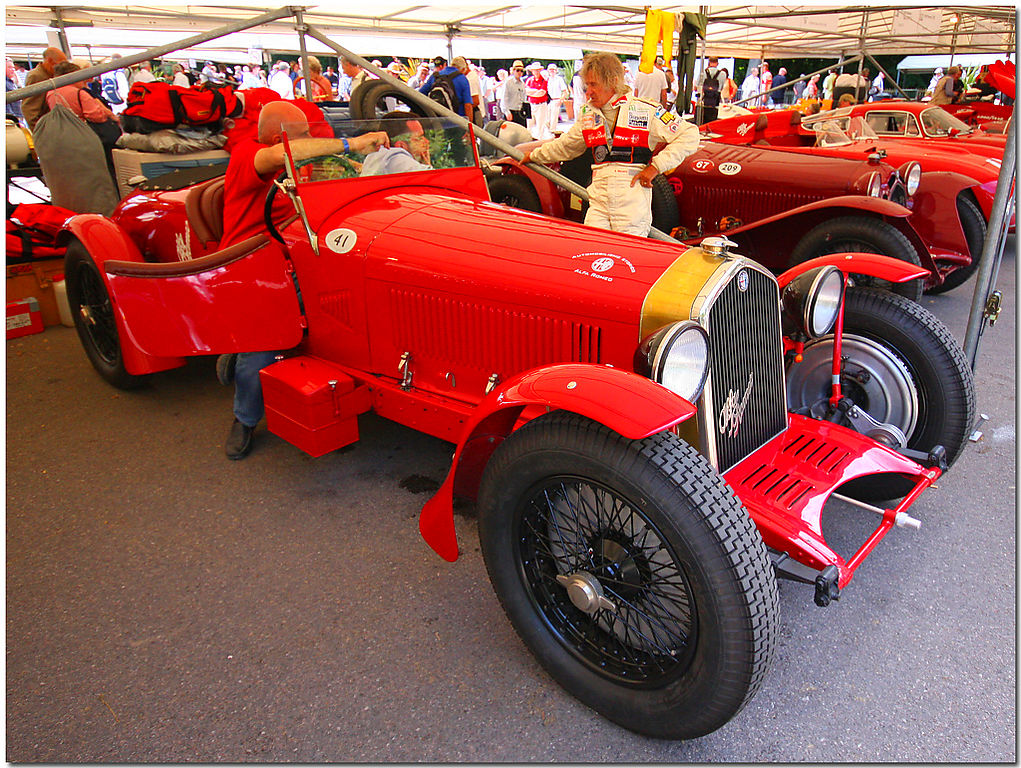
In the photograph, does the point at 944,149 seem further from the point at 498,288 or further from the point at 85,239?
the point at 85,239

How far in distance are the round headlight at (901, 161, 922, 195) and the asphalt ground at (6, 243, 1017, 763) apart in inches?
107

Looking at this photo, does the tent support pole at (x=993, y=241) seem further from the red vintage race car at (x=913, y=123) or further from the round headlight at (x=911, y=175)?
the red vintage race car at (x=913, y=123)

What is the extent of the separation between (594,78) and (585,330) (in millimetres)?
2265

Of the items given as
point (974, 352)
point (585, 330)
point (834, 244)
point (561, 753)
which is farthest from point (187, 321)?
point (834, 244)

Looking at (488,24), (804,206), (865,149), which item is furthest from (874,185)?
(488,24)

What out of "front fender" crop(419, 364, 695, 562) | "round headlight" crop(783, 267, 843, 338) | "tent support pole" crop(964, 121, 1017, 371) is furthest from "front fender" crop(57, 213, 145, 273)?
"tent support pole" crop(964, 121, 1017, 371)

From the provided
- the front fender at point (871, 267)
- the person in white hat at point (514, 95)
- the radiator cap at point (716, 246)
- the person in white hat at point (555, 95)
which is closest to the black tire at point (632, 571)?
the radiator cap at point (716, 246)

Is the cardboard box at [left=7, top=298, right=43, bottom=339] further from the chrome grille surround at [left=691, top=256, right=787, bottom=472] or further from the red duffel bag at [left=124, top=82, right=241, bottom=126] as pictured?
the chrome grille surround at [left=691, top=256, right=787, bottom=472]

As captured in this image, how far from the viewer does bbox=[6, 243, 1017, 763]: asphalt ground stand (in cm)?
179

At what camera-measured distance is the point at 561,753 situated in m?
1.76

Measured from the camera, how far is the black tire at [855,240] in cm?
439

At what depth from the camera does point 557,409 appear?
180cm

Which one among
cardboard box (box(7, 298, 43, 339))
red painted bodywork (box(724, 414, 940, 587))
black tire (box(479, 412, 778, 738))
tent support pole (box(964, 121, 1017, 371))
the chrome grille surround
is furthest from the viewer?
cardboard box (box(7, 298, 43, 339))

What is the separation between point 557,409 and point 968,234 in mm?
5529
